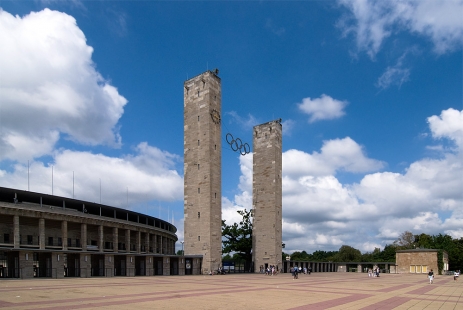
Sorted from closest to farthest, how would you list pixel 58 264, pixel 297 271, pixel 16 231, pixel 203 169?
1. pixel 58 264
2. pixel 297 271
3. pixel 16 231
4. pixel 203 169

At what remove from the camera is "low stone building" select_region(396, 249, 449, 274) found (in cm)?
6750

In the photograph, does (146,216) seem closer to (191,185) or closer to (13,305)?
(191,185)

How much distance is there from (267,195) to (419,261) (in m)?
30.2

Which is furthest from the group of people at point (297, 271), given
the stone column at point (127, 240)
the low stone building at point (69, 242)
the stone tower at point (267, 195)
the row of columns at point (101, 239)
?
the stone column at point (127, 240)

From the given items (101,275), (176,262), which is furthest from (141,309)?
(176,262)

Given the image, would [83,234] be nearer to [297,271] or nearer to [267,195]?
[297,271]

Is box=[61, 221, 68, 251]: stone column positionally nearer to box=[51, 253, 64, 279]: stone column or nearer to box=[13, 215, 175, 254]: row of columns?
box=[13, 215, 175, 254]: row of columns

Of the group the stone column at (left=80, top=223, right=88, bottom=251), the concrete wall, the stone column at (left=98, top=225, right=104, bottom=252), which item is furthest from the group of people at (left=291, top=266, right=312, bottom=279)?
the stone column at (left=80, top=223, right=88, bottom=251)

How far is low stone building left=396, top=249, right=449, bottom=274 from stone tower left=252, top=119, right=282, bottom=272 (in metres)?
23.8

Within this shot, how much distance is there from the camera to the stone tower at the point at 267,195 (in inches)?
2712

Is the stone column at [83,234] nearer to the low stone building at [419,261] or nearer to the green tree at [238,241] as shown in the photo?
the green tree at [238,241]

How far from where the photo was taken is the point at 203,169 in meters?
55.2

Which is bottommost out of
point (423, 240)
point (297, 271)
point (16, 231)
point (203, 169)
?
point (423, 240)

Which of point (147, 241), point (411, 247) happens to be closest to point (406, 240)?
point (411, 247)
